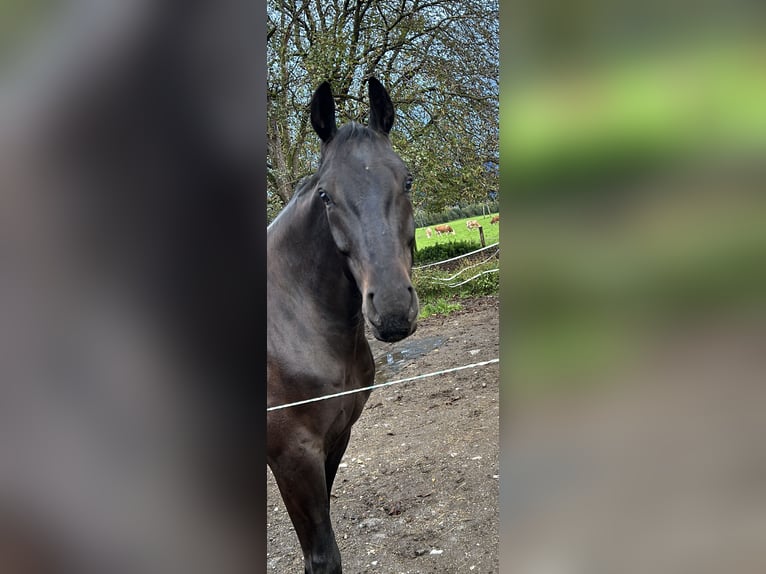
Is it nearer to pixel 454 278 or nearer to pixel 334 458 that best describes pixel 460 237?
pixel 454 278

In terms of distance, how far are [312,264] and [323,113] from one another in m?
0.41

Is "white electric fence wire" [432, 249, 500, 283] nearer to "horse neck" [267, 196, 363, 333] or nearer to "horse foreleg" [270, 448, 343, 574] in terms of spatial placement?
"horse neck" [267, 196, 363, 333]

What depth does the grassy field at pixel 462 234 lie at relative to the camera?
184cm

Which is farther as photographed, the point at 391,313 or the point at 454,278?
the point at 454,278

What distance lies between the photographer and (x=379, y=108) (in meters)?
1.81

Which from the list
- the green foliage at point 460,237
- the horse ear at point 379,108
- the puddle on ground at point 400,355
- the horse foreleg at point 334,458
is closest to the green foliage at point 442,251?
the green foliage at point 460,237

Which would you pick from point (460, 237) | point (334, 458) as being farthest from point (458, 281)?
point (334, 458)

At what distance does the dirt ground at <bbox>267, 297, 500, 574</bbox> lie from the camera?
188 cm

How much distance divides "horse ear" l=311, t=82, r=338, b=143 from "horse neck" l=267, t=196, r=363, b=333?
0.59 feet
